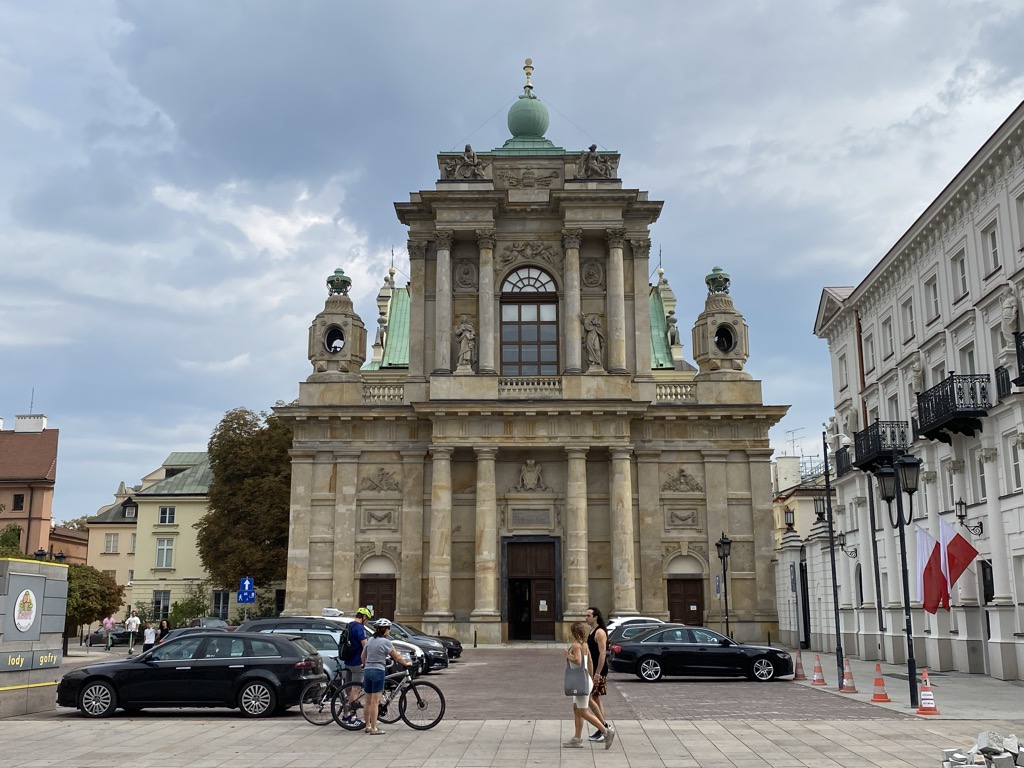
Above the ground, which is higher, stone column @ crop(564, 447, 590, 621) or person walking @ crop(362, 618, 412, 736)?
stone column @ crop(564, 447, 590, 621)

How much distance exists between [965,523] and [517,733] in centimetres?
1768

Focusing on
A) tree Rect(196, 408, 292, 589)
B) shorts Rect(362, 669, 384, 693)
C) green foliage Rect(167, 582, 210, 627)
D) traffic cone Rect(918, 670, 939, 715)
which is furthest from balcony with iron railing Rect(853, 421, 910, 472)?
green foliage Rect(167, 582, 210, 627)

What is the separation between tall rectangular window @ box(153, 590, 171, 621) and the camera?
244ft

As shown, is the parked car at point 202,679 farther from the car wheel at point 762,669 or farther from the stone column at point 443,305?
the stone column at point 443,305

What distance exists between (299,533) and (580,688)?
35.0 m

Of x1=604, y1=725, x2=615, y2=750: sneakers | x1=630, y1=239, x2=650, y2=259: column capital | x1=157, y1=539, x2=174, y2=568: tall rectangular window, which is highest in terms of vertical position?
x1=630, y1=239, x2=650, y2=259: column capital

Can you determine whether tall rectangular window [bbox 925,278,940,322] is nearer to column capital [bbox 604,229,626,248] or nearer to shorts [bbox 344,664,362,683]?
column capital [bbox 604,229,626,248]

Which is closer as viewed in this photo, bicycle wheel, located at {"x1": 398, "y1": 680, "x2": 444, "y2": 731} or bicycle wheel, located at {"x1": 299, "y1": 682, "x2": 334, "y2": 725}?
bicycle wheel, located at {"x1": 398, "y1": 680, "x2": 444, "y2": 731}

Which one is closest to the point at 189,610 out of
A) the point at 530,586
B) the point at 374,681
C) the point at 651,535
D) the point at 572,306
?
the point at 530,586

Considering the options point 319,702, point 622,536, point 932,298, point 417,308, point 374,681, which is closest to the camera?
point 374,681

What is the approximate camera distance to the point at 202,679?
62.2 feet

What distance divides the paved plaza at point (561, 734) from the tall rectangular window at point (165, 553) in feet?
188

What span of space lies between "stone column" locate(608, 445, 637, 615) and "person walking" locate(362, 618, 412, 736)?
29999mm

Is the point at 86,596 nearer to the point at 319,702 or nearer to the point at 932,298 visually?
the point at 319,702
